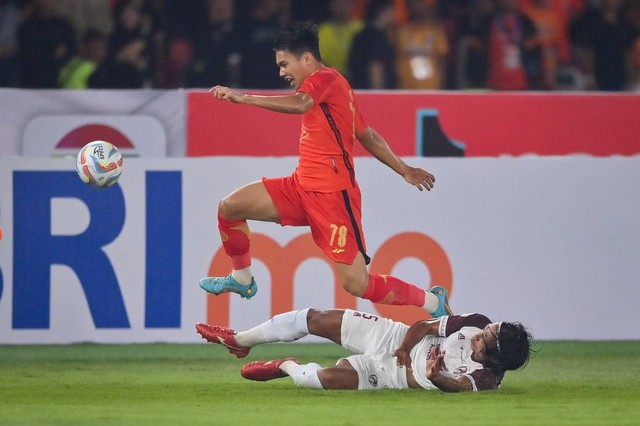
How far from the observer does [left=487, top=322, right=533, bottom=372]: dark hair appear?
25.6 feet

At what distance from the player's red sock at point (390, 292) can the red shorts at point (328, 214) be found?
0.17 m

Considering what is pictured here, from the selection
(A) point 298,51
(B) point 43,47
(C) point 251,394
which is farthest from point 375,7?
(C) point 251,394

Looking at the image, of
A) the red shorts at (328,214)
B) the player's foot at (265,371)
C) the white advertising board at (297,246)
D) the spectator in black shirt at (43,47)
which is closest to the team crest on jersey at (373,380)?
the player's foot at (265,371)

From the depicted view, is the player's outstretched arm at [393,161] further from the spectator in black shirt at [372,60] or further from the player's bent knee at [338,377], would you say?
the spectator in black shirt at [372,60]

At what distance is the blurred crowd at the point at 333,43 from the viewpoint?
13.4 metres

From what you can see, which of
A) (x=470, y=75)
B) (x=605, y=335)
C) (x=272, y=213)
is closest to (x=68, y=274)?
(x=272, y=213)

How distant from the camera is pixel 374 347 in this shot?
323 inches

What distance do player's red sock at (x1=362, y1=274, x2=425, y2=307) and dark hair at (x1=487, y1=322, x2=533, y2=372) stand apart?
98 centimetres

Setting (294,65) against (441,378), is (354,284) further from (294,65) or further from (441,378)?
(294,65)

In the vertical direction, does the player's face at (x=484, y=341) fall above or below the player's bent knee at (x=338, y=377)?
above

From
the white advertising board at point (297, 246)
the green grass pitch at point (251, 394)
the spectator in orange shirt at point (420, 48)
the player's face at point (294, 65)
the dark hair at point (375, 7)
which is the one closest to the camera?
the green grass pitch at point (251, 394)

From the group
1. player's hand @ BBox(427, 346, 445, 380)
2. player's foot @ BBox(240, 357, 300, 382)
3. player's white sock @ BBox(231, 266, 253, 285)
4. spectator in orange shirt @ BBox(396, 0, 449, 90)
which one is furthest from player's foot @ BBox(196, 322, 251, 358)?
spectator in orange shirt @ BBox(396, 0, 449, 90)

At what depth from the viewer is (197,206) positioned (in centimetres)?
1075

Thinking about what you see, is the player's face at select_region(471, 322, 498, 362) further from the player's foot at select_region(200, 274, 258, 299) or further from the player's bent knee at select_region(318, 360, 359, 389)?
the player's foot at select_region(200, 274, 258, 299)
